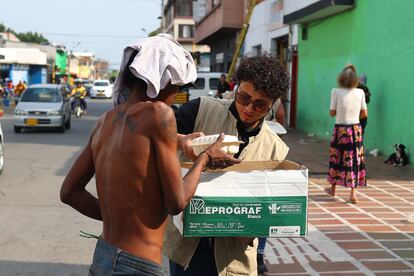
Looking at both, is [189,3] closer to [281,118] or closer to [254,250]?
[281,118]

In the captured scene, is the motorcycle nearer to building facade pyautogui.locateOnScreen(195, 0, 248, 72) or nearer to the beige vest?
building facade pyautogui.locateOnScreen(195, 0, 248, 72)

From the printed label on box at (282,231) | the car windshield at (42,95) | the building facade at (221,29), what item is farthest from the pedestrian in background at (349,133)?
the building facade at (221,29)

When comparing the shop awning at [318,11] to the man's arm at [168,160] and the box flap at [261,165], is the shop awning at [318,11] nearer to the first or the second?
the box flap at [261,165]

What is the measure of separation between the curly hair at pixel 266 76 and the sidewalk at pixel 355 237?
2.56 m

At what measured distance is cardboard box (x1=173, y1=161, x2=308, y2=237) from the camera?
2.55 metres

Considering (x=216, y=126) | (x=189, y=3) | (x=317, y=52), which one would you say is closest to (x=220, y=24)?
(x=317, y=52)

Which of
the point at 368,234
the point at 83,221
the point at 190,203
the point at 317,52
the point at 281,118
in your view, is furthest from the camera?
the point at 317,52

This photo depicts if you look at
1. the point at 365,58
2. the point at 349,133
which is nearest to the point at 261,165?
the point at 349,133

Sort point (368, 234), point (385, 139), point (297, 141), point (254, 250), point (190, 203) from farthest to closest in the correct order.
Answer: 1. point (297, 141)
2. point (385, 139)
3. point (368, 234)
4. point (254, 250)
5. point (190, 203)

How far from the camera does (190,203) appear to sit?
2525 millimetres

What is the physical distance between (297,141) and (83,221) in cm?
1005

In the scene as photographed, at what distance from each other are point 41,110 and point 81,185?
1675 cm

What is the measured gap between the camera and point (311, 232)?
250 inches

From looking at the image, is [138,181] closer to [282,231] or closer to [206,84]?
[282,231]
